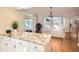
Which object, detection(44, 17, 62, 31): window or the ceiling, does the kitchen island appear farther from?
the ceiling

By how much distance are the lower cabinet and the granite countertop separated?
0.04 meters

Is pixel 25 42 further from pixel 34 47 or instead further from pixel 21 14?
pixel 21 14

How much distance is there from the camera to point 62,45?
1.63m

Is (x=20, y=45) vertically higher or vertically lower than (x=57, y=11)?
lower

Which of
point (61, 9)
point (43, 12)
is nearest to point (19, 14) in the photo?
point (43, 12)

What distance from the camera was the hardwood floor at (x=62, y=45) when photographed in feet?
5.32

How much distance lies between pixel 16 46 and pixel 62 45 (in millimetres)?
539

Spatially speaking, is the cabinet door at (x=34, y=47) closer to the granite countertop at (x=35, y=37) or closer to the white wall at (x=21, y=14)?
the granite countertop at (x=35, y=37)

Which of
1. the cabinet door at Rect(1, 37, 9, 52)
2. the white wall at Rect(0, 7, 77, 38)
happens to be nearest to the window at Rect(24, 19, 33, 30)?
the white wall at Rect(0, 7, 77, 38)

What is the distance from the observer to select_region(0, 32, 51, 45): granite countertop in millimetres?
1642

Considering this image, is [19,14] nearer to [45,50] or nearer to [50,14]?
[50,14]

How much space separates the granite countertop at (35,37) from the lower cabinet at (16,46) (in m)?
0.04

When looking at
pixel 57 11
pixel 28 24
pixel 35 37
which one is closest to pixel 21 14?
pixel 28 24

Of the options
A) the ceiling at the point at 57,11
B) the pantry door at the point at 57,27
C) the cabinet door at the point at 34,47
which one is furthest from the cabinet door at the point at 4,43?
the pantry door at the point at 57,27
